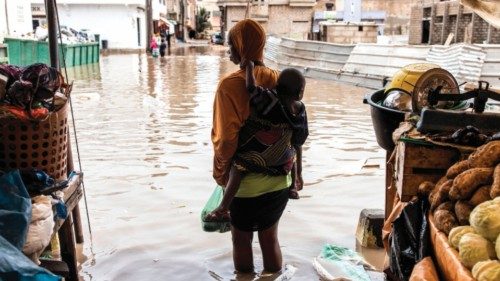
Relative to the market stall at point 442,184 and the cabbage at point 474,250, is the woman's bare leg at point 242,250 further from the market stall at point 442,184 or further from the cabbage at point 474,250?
the cabbage at point 474,250

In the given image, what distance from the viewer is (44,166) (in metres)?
3.11

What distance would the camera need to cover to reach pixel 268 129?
3.06 meters

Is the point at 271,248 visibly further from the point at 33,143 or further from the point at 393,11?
the point at 393,11

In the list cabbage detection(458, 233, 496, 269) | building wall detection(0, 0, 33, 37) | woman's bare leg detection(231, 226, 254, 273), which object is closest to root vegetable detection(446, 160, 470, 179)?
cabbage detection(458, 233, 496, 269)

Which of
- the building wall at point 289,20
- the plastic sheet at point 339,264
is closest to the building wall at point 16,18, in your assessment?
the building wall at point 289,20

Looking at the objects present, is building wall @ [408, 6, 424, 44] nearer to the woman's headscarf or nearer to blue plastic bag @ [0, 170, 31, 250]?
the woman's headscarf

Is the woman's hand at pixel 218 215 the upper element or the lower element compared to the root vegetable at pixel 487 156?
lower

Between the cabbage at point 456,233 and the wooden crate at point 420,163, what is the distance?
1.84 feet

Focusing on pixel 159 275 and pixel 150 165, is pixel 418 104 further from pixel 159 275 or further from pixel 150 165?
pixel 150 165

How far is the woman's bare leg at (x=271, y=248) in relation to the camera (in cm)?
338

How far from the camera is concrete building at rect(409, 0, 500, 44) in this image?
2138cm

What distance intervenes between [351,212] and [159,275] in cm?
227

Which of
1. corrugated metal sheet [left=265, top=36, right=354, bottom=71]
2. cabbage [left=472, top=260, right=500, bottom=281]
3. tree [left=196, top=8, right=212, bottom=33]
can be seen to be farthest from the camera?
tree [left=196, top=8, right=212, bottom=33]

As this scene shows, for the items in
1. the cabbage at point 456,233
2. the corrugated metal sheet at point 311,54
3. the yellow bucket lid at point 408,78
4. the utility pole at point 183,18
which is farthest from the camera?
the utility pole at point 183,18
